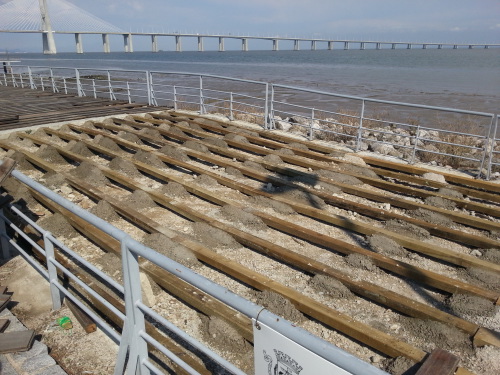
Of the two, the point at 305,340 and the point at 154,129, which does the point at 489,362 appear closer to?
the point at 305,340

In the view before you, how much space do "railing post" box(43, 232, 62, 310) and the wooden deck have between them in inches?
359

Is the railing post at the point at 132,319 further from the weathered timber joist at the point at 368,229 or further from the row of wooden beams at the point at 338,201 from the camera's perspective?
the row of wooden beams at the point at 338,201

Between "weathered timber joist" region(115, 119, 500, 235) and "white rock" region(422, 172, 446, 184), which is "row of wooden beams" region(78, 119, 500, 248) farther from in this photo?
"white rock" region(422, 172, 446, 184)

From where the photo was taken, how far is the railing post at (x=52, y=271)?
3.73 m

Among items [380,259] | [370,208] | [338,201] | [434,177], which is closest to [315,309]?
[380,259]

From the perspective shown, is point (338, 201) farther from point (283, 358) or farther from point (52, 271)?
point (283, 358)

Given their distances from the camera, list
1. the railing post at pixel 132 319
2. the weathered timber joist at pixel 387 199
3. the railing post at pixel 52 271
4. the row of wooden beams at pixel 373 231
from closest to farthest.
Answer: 1. the railing post at pixel 132 319
2. the railing post at pixel 52 271
3. the row of wooden beams at pixel 373 231
4. the weathered timber joist at pixel 387 199

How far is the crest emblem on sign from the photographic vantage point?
1737 mm

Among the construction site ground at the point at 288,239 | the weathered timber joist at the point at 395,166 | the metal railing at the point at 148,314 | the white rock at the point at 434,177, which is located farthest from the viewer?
the white rock at the point at 434,177

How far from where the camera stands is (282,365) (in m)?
1.79

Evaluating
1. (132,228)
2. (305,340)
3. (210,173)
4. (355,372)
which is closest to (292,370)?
(305,340)

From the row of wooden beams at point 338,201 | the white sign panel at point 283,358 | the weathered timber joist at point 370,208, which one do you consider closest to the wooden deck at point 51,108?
the row of wooden beams at point 338,201

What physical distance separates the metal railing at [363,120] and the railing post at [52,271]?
670cm

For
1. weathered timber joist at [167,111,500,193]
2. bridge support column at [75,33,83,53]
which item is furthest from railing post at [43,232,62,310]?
bridge support column at [75,33,83,53]
